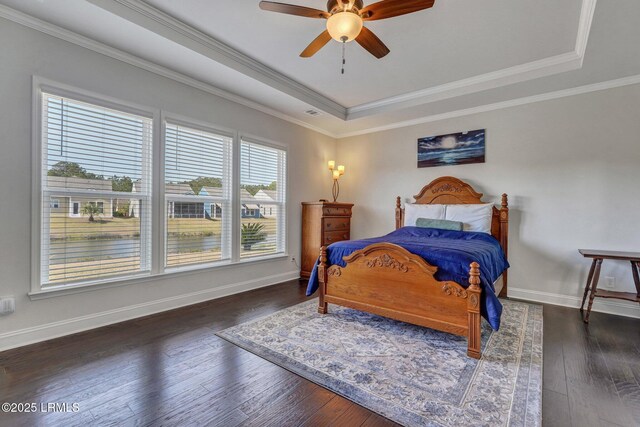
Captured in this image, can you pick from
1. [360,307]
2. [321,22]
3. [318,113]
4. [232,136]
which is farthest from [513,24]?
[232,136]

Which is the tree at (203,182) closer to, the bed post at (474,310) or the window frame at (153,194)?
the window frame at (153,194)

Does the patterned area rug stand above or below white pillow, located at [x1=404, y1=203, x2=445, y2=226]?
below

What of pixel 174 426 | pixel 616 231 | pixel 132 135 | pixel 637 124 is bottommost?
pixel 174 426

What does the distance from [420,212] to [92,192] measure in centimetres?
387

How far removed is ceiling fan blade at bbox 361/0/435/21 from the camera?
1.88 m

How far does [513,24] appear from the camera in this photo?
2.53m

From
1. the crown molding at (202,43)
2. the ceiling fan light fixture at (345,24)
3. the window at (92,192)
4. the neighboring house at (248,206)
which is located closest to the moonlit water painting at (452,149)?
the crown molding at (202,43)

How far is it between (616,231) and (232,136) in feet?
15.2

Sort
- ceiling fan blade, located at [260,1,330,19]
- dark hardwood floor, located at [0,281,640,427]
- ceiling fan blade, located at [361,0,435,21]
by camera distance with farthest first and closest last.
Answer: ceiling fan blade, located at [260,1,330,19], ceiling fan blade, located at [361,0,435,21], dark hardwood floor, located at [0,281,640,427]

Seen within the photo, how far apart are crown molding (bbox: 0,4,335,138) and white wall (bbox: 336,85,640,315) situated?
2977 millimetres

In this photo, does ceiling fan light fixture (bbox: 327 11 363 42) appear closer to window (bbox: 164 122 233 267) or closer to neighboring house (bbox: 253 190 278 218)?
window (bbox: 164 122 233 267)

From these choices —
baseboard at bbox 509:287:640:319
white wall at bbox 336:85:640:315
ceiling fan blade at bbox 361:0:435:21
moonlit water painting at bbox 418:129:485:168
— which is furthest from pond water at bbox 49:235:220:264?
baseboard at bbox 509:287:640:319

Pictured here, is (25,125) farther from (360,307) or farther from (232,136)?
(360,307)

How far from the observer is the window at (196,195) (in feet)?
10.7
